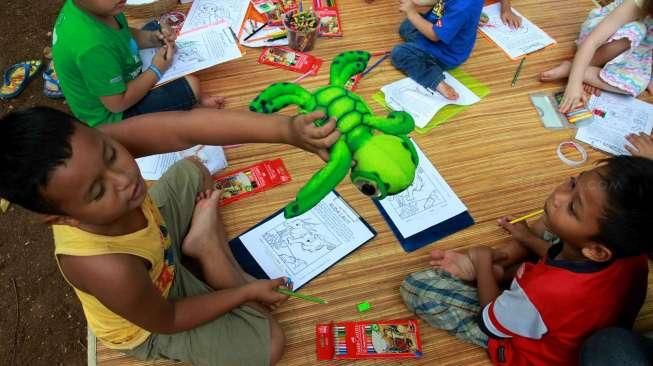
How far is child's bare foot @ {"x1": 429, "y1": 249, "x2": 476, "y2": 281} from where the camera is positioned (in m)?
1.14

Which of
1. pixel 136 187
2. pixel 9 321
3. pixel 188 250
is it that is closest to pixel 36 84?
pixel 9 321

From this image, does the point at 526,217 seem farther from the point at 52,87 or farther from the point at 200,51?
the point at 52,87

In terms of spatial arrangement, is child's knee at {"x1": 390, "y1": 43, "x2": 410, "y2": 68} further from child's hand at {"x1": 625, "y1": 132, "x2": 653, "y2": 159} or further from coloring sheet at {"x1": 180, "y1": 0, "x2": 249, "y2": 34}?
child's hand at {"x1": 625, "y1": 132, "x2": 653, "y2": 159}

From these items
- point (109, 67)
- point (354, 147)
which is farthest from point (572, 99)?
point (109, 67)

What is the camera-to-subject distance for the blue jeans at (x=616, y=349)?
0.79 metres

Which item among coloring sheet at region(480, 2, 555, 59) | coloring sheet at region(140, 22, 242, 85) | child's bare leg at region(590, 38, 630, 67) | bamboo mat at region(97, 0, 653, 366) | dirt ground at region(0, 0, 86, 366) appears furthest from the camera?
coloring sheet at region(480, 2, 555, 59)

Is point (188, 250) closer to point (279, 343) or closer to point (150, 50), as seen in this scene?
point (279, 343)

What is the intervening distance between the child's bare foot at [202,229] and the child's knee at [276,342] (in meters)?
0.25

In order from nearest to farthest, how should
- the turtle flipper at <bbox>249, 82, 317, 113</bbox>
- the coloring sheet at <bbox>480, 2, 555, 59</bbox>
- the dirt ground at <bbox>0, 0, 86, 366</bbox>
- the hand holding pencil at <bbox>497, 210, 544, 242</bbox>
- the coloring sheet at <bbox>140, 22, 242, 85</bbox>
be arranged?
the turtle flipper at <bbox>249, 82, 317, 113</bbox>, the hand holding pencil at <bbox>497, 210, 544, 242</bbox>, the dirt ground at <bbox>0, 0, 86, 366</bbox>, the coloring sheet at <bbox>140, 22, 242, 85</bbox>, the coloring sheet at <bbox>480, 2, 555, 59</bbox>

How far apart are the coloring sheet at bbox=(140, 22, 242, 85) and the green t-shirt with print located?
5.3 inches

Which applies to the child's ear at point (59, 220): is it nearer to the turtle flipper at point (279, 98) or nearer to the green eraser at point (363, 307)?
the turtle flipper at point (279, 98)

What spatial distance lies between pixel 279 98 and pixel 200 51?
2.83 feet

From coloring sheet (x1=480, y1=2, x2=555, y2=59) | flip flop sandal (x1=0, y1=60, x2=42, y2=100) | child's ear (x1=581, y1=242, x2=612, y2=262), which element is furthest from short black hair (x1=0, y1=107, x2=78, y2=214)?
coloring sheet (x1=480, y1=2, x2=555, y2=59)

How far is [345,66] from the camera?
0.82m
